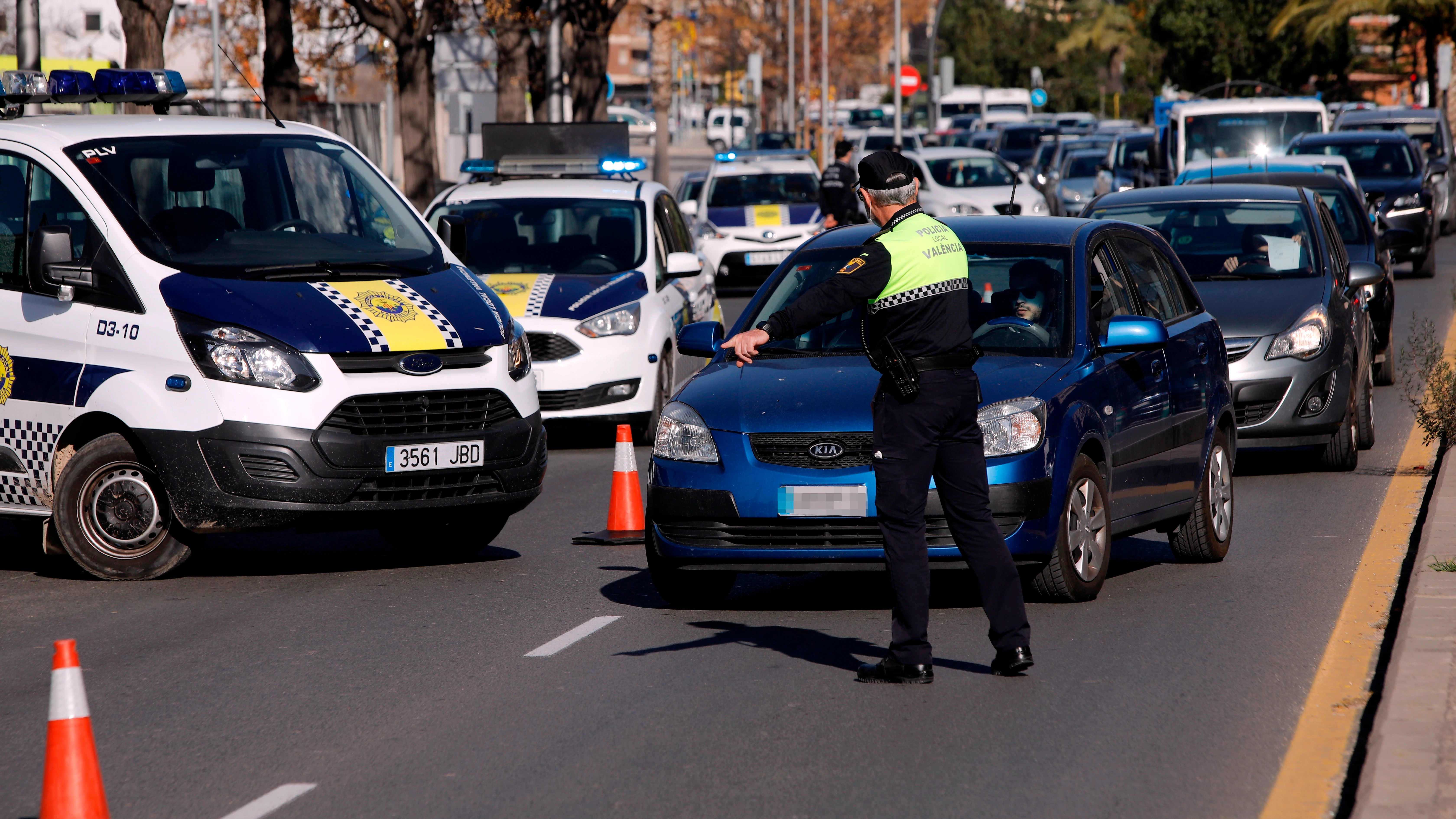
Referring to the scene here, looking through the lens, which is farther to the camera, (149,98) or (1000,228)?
(149,98)

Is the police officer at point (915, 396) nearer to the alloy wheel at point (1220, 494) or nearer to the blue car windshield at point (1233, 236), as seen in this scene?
the alloy wheel at point (1220, 494)

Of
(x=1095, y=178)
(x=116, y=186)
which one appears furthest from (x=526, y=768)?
(x=1095, y=178)

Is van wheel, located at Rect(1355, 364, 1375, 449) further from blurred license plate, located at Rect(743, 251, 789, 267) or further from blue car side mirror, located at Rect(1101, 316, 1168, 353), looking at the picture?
blurred license plate, located at Rect(743, 251, 789, 267)

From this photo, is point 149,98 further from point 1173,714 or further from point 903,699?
point 1173,714

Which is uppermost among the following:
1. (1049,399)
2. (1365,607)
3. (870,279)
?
(870,279)

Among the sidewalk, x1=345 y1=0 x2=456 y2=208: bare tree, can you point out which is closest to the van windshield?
the sidewalk

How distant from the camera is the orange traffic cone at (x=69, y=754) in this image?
4871 millimetres

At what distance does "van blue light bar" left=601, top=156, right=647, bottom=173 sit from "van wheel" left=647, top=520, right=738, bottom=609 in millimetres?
8399

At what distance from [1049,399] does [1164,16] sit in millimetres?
60515

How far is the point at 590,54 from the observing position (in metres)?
33.8

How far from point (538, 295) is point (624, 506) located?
3.76 metres

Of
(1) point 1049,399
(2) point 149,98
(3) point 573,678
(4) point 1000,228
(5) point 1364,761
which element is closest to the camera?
(5) point 1364,761

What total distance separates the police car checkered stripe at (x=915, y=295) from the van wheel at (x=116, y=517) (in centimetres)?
376

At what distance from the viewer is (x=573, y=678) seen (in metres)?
6.88
